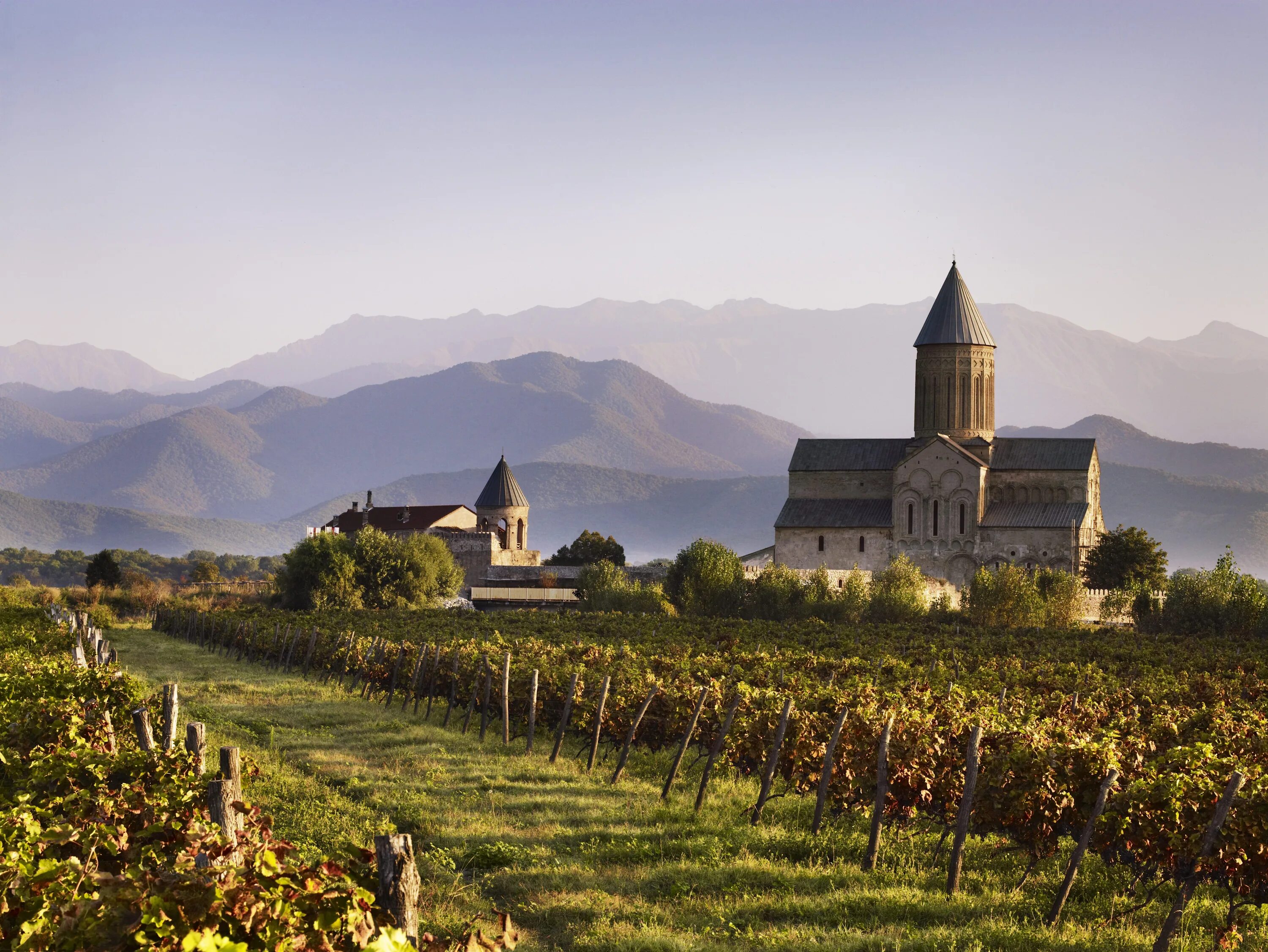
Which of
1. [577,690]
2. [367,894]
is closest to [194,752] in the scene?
[367,894]

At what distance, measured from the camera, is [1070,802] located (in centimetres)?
963

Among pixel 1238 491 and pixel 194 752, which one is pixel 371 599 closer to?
pixel 194 752

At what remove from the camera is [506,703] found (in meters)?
17.5

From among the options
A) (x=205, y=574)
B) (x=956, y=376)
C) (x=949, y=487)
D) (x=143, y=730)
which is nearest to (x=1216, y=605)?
(x=949, y=487)

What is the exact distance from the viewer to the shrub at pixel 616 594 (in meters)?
50.2

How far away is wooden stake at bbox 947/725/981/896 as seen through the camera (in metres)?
9.59

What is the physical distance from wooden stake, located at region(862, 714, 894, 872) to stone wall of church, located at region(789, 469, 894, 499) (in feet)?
192

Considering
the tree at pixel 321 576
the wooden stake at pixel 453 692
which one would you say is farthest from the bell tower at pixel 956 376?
the wooden stake at pixel 453 692

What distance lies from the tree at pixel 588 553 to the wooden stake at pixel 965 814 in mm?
67618

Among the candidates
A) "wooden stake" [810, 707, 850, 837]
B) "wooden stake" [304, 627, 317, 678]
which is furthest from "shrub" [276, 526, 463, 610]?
"wooden stake" [810, 707, 850, 837]

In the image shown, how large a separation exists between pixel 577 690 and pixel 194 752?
36.5 feet

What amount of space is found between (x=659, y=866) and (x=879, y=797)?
210cm

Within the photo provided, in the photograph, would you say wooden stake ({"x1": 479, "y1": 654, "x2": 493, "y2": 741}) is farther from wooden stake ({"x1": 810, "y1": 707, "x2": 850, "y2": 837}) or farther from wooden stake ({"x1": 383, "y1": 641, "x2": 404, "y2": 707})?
wooden stake ({"x1": 810, "y1": 707, "x2": 850, "y2": 837})

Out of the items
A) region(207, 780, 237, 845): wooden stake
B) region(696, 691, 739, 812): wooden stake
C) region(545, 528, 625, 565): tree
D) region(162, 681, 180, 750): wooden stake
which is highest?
region(545, 528, 625, 565): tree
